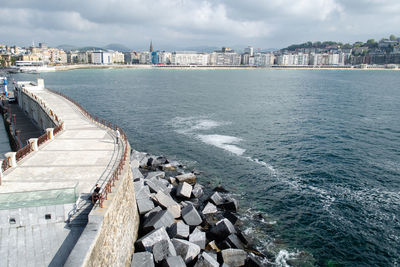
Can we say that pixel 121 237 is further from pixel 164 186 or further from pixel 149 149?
pixel 149 149

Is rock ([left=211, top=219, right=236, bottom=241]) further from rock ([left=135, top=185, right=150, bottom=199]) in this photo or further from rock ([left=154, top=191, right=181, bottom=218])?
rock ([left=135, top=185, right=150, bottom=199])

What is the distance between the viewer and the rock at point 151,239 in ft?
53.8

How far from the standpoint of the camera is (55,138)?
985 inches

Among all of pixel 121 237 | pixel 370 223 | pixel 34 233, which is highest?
pixel 34 233

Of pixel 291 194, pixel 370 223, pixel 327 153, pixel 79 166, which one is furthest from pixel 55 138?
pixel 327 153

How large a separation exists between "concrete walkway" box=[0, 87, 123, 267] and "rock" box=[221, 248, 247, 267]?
797 cm

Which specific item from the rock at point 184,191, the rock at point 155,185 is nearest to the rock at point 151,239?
the rock at point 155,185

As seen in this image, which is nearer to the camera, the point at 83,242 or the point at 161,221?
the point at 83,242

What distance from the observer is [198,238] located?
1770cm

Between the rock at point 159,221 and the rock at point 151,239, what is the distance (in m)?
1.12

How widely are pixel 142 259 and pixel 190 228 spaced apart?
4.98 m

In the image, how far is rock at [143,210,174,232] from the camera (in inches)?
714

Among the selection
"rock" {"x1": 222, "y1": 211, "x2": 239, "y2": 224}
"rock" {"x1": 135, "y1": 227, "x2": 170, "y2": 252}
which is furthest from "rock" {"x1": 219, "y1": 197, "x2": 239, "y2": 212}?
"rock" {"x1": 135, "y1": 227, "x2": 170, "y2": 252}

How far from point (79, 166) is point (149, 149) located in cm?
1884
